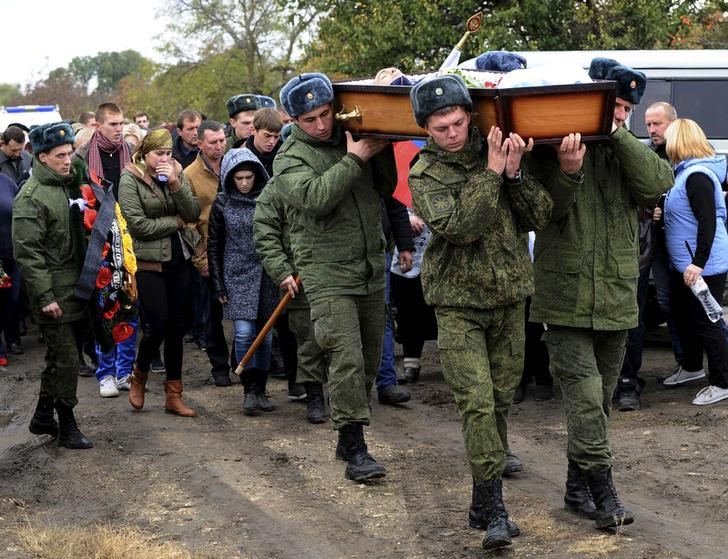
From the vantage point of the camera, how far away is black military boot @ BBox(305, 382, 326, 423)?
7.62 m

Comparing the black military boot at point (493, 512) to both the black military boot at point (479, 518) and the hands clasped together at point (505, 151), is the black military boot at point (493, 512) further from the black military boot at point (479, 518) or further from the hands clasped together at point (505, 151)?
the hands clasped together at point (505, 151)

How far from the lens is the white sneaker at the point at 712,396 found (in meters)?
7.59

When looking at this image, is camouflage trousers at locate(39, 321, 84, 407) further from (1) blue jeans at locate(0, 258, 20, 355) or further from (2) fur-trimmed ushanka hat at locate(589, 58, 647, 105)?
(2) fur-trimmed ushanka hat at locate(589, 58, 647, 105)

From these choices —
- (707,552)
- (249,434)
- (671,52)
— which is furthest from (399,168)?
(671,52)

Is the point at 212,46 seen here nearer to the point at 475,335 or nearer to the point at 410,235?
the point at 410,235

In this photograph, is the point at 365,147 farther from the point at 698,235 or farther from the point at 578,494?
the point at 698,235

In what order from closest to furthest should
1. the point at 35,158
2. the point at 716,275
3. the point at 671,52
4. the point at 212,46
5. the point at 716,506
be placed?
the point at 716,506
the point at 35,158
the point at 716,275
the point at 671,52
the point at 212,46

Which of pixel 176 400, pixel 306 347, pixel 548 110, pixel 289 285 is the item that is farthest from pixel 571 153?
pixel 176 400

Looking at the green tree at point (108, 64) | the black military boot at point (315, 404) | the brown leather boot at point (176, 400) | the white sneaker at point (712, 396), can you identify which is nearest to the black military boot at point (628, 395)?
the white sneaker at point (712, 396)

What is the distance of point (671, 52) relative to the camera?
10867mm

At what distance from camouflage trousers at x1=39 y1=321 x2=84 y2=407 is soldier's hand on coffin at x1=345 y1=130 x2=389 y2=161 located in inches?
89.8

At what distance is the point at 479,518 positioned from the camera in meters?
5.13

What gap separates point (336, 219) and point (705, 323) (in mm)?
3009

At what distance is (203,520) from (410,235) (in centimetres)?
300
